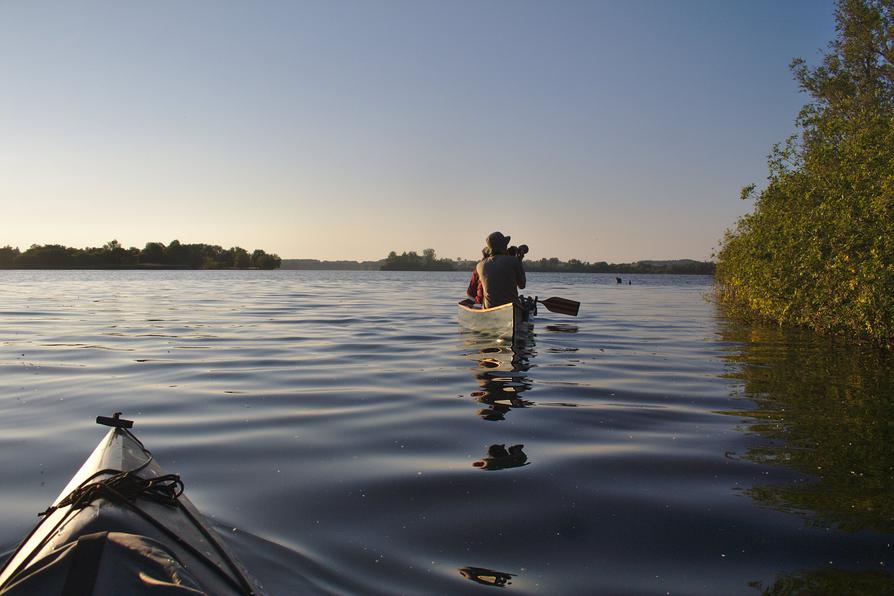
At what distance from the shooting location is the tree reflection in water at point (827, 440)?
155 inches

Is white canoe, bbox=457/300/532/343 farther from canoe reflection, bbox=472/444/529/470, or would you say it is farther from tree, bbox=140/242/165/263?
tree, bbox=140/242/165/263

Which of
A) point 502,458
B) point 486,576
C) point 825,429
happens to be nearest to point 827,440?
point 825,429

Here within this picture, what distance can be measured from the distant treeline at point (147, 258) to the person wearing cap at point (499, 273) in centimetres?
12471

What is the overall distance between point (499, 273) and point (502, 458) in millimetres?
9215

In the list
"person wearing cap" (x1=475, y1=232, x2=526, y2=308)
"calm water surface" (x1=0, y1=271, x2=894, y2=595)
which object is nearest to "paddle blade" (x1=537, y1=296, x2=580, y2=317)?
"person wearing cap" (x1=475, y1=232, x2=526, y2=308)

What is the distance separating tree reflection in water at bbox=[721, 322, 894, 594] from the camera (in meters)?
3.93

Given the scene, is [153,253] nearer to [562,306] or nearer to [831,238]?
[562,306]

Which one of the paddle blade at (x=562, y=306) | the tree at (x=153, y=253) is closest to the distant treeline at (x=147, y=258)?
the tree at (x=153, y=253)

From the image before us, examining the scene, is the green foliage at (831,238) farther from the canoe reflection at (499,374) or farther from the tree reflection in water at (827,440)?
the canoe reflection at (499,374)

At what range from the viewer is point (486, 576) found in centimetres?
330

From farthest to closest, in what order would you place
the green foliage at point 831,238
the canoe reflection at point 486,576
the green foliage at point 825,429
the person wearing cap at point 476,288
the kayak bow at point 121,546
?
the person wearing cap at point 476,288
the green foliage at point 831,238
the green foliage at point 825,429
the canoe reflection at point 486,576
the kayak bow at point 121,546

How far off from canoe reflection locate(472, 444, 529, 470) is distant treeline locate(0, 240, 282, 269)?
132236 millimetres

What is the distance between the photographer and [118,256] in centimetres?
12238

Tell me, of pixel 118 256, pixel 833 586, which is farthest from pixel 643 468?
pixel 118 256
